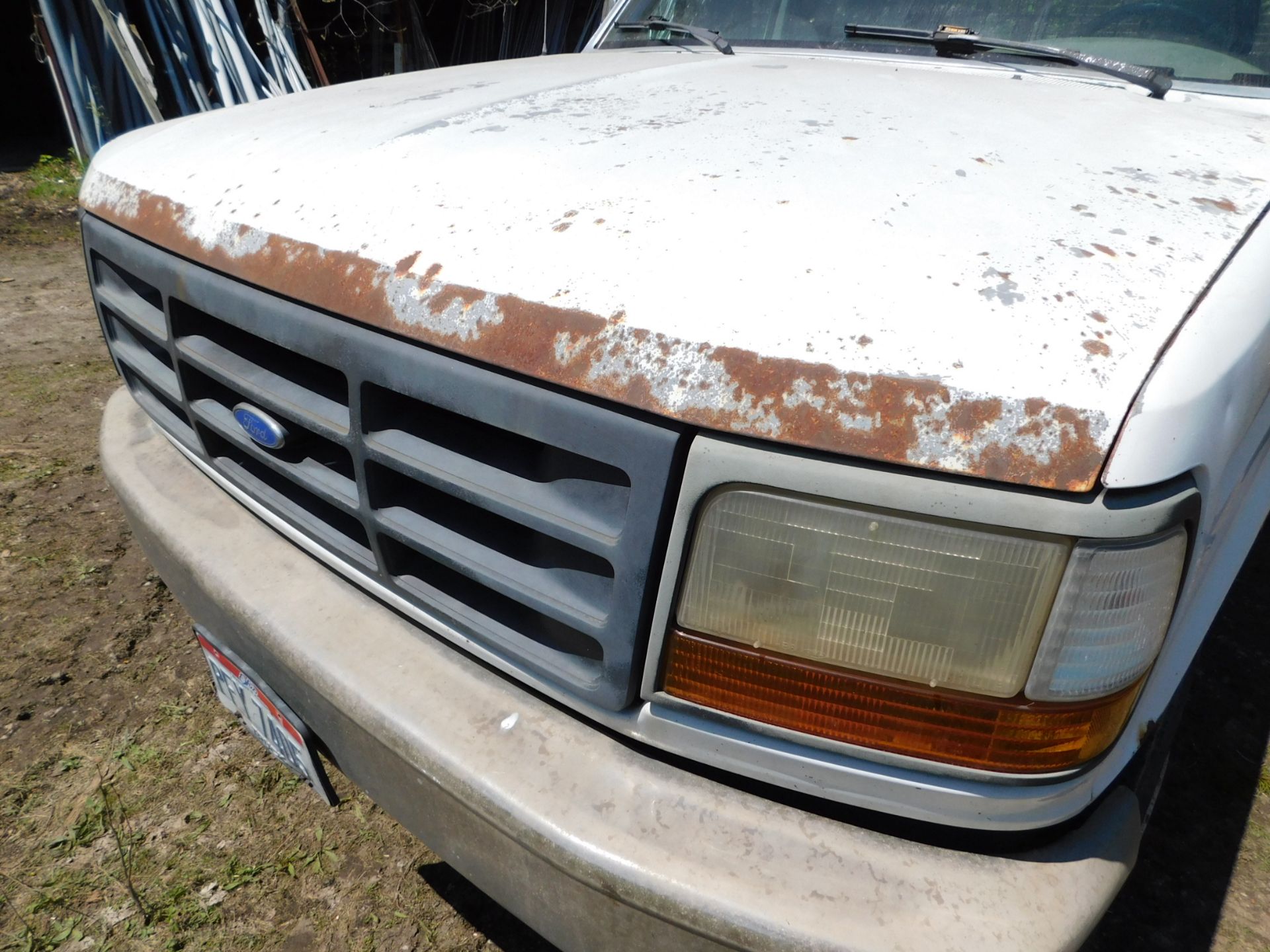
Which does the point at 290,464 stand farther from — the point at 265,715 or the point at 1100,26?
the point at 1100,26

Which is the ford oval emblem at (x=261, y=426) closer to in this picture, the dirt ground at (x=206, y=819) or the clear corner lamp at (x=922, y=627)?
the clear corner lamp at (x=922, y=627)

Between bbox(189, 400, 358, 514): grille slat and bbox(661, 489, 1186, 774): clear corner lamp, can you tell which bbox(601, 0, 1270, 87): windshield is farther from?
bbox(189, 400, 358, 514): grille slat

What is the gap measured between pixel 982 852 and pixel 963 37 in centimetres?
Answer: 177

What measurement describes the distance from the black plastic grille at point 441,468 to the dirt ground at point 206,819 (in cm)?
79

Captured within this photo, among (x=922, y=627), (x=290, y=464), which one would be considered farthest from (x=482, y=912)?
(x=922, y=627)

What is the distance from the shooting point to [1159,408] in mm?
861

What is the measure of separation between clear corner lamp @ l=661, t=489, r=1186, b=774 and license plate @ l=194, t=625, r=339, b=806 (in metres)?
0.78

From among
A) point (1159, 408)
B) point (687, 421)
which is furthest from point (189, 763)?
point (1159, 408)

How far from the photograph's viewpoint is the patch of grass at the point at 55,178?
6.89 m

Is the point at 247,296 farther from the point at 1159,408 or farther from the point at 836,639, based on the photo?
the point at 1159,408

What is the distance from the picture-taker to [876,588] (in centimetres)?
94

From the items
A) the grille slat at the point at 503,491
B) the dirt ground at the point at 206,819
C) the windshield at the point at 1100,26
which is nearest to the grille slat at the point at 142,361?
the grille slat at the point at 503,491

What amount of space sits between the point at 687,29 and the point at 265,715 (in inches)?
81.0

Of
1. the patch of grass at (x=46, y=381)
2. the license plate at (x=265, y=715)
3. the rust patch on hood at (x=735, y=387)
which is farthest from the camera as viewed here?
the patch of grass at (x=46, y=381)
